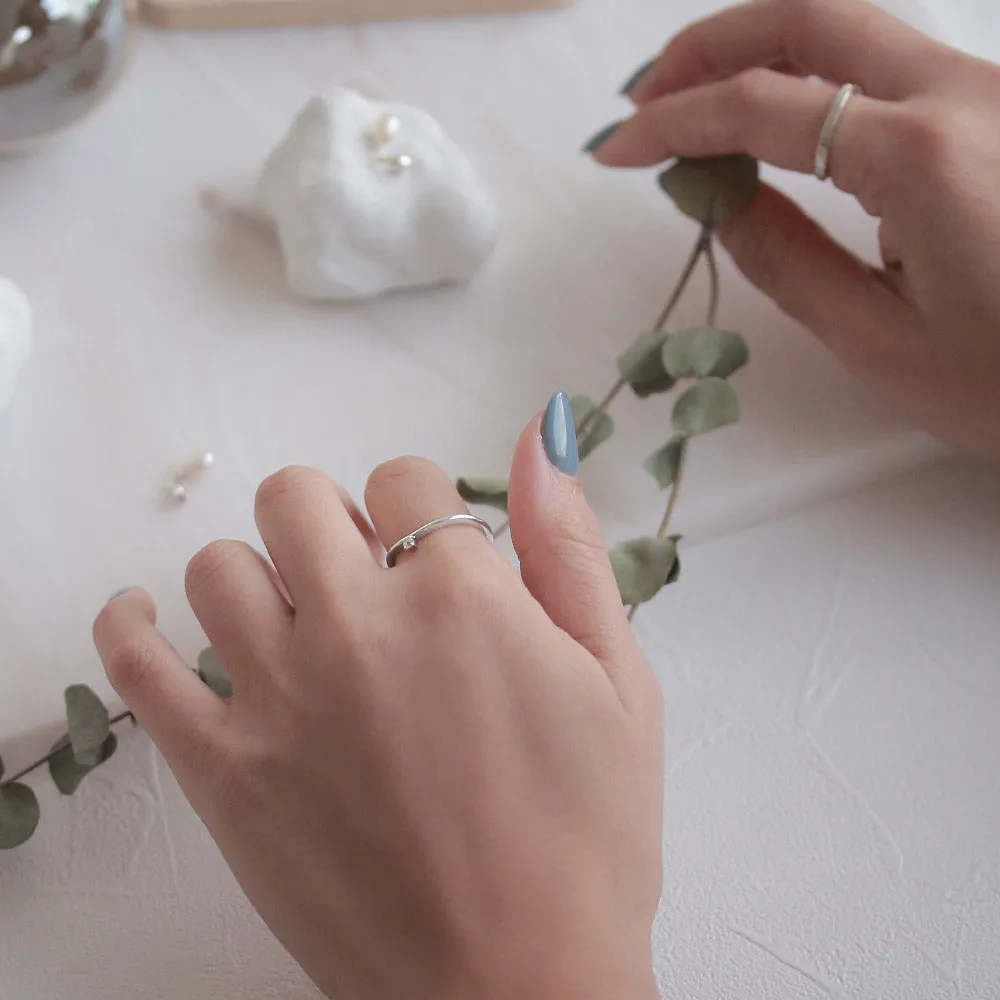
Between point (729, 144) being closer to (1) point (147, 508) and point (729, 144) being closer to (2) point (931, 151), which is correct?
(2) point (931, 151)

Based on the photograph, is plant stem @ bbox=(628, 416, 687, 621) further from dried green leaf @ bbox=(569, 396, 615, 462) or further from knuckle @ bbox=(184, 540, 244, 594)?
knuckle @ bbox=(184, 540, 244, 594)

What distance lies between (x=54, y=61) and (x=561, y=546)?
358 millimetres

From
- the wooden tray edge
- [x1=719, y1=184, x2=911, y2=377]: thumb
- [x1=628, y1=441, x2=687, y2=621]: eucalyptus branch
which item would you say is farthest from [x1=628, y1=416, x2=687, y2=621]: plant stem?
the wooden tray edge

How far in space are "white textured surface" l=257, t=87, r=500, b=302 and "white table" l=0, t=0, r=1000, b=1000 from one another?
0.02 m

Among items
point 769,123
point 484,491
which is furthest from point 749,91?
point 484,491

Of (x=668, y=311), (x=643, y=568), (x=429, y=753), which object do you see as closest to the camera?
(x=429, y=753)

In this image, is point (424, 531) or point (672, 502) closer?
point (424, 531)

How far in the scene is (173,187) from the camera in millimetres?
568

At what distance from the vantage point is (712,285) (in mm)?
547

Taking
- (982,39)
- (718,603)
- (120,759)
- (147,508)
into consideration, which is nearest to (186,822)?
(120,759)

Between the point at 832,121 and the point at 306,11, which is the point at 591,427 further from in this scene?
the point at 306,11

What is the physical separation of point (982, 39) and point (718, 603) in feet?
1.33

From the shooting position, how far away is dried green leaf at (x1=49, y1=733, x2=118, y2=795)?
0.44 m

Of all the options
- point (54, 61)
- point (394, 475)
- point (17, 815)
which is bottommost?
point (17, 815)
